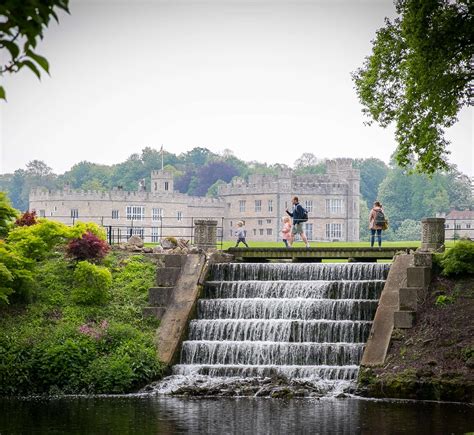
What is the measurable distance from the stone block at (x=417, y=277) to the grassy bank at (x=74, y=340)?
6712 millimetres

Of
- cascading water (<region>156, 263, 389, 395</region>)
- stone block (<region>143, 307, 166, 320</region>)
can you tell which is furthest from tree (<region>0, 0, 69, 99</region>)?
stone block (<region>143, 307, 166, 320</region>)

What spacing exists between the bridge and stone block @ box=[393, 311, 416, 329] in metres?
4.38

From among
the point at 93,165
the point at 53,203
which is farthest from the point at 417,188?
the point at 93,165

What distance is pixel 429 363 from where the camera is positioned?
23016 mm

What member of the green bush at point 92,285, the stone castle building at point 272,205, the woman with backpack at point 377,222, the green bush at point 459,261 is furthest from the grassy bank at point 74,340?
the stone castle building at point 272,205

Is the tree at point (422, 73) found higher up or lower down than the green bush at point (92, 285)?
higher up

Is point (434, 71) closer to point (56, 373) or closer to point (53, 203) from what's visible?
point (56, 373)

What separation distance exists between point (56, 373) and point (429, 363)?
28.7 feet

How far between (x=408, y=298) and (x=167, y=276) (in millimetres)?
7114

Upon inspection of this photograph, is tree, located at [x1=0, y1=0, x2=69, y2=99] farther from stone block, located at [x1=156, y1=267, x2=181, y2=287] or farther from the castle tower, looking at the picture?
the castle tower

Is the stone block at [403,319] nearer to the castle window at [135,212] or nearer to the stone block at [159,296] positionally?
the stone block at [159,296]

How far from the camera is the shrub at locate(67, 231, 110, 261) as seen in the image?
29.5m

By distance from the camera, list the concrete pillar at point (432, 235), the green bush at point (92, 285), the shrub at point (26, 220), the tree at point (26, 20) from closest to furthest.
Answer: the tree at point (26, 20) → the green bush at point (92, 285) → the concrete pillar at point (432, 235) → the shrub at point (26, 220)

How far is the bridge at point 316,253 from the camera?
30.0m
